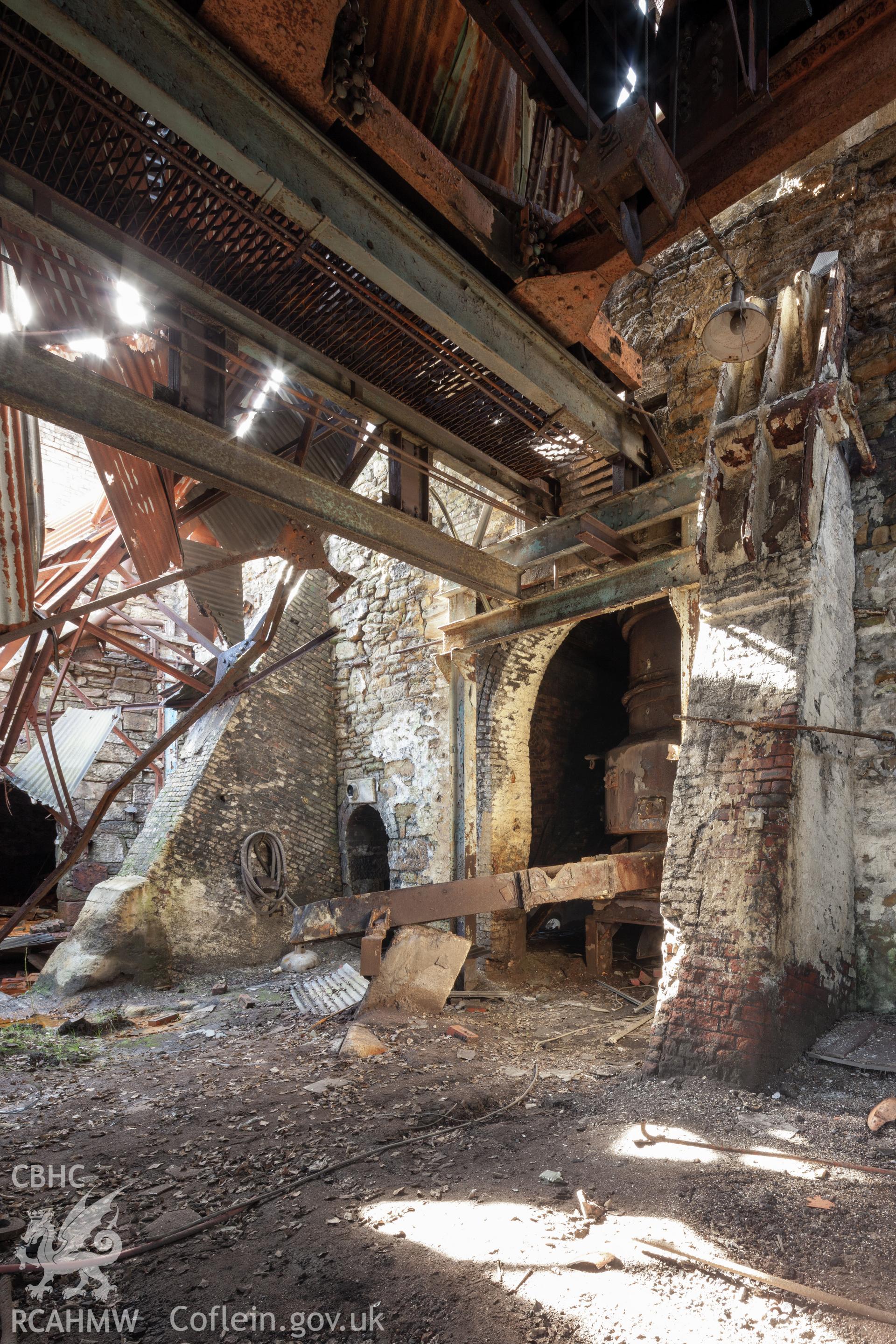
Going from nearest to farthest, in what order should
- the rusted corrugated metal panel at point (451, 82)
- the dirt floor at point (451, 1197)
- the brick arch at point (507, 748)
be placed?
the dirt floor at point (451, 1197) → the rusted corrugated metal panel at point (451, 82) → the brick arch at point (507, 748)

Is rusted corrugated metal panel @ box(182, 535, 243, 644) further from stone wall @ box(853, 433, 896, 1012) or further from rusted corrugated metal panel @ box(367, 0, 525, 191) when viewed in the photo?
stone wall @ box(853, 433, 896, 1012)

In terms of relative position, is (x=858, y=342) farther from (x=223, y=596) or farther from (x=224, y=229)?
(x=223, y=596)

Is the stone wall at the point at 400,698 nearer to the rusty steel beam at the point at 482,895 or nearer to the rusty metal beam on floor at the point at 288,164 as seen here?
the rusty steel beam at the point at 482,895

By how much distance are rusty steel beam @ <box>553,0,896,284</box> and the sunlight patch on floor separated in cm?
380

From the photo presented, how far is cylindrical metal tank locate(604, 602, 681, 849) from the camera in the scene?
666cm

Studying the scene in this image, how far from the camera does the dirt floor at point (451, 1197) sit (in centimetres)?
198

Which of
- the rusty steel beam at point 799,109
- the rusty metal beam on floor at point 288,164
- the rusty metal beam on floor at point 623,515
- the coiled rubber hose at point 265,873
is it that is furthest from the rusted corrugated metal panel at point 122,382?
the coiled rubber hose at point 265,873

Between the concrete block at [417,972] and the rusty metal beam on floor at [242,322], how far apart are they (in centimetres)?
368

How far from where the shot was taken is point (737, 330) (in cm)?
355

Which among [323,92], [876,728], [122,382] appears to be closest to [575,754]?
[876,728]

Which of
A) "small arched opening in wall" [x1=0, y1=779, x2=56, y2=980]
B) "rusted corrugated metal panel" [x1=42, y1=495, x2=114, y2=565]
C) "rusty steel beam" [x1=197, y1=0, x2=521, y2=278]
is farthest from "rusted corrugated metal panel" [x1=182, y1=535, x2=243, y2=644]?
"small arched opening in wall" [x1=0, y1=779, x2=56, y2=980]

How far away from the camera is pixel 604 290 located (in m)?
3.73

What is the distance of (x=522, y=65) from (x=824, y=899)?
417cm

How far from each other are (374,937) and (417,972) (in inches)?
25.5
